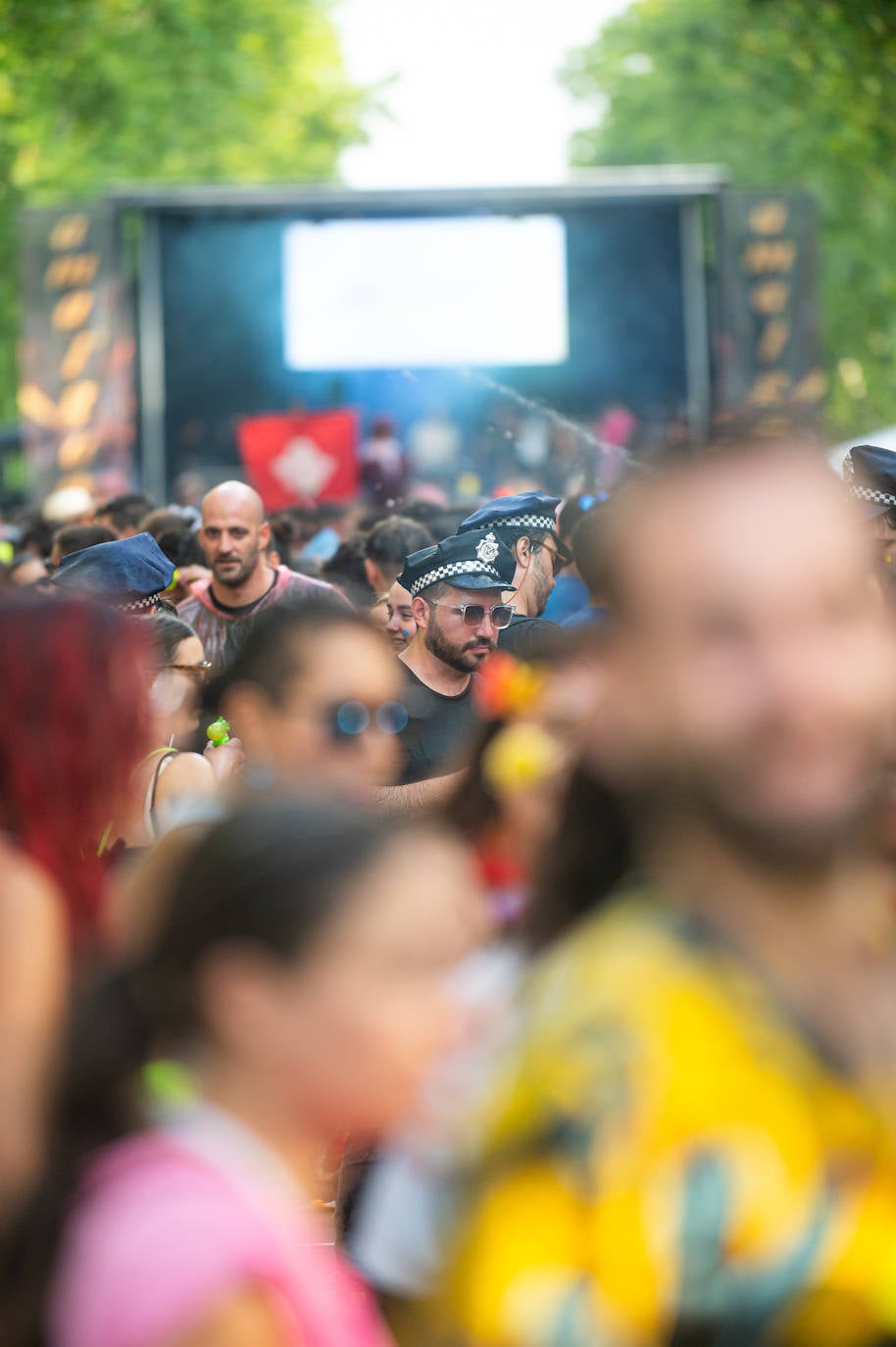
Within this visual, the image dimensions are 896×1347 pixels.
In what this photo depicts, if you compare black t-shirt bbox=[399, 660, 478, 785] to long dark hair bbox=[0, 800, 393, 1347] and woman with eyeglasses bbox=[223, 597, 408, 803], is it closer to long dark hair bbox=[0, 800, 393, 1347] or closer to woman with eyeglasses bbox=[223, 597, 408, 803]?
woman with eyeglasses bbox=[223, 597, 408, 803]

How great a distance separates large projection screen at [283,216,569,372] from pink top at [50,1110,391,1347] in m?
15.1

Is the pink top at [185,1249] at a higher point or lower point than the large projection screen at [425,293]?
lower

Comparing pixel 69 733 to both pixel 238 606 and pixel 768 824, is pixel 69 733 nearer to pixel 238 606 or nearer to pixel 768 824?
pixel 768 824

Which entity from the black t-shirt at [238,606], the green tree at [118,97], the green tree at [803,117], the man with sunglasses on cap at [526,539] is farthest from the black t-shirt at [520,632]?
the green tree at [118,97]

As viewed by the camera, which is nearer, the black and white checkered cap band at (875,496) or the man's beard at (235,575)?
the black and white checkered cap band at (875,496)

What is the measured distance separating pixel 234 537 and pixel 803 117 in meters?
19.9

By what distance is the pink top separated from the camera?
146 cm

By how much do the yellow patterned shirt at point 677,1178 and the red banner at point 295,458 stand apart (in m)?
13.4

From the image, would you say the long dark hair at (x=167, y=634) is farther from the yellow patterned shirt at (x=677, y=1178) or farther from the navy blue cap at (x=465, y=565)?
the yellow patterned shirt at (x=677, y=1178)

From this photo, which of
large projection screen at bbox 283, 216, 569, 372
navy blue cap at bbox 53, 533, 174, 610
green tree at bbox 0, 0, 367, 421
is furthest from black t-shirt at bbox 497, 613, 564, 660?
green tree at bbox 0, 0, 367, 421

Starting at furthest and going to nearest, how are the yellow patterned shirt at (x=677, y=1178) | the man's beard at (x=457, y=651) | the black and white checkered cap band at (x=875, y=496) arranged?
the man's beard at (x=457, y=651) → the black and white checkered cap band at (x=875, y=496) → the yellow patterned shirt at (x=677, y=1178)

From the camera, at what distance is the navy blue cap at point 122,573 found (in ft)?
18.0

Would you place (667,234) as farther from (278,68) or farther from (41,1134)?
(278,68)

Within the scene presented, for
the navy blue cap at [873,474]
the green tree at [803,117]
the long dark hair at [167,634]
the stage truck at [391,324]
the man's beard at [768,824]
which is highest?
the green tree at [803,117]
